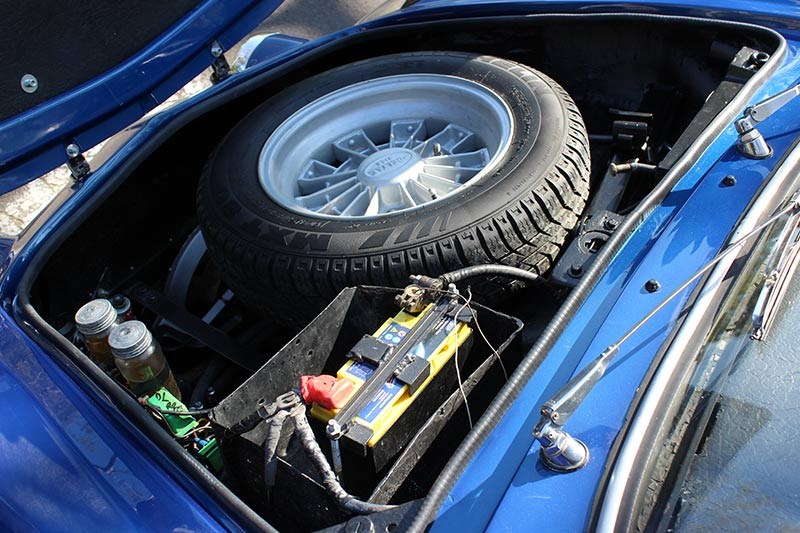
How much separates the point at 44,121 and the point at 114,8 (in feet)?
1.10

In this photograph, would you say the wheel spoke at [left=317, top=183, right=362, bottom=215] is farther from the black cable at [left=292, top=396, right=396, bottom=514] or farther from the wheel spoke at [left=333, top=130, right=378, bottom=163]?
the black cable at [left=292, top=396, right=396, bottom=514]

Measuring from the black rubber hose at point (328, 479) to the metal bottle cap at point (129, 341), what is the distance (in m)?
0.51

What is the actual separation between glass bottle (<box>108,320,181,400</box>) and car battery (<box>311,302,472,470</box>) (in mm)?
456

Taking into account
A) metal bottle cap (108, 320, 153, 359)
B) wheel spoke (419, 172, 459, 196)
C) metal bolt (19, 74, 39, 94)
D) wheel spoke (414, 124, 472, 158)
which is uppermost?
metal bolt (19, 74, 39, 94)

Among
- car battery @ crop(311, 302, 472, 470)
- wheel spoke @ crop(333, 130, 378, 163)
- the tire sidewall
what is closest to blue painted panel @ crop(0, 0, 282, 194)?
the tire sidewall

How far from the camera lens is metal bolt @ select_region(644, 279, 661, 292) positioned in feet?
3.96

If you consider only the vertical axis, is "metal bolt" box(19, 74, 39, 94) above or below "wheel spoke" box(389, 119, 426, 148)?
above

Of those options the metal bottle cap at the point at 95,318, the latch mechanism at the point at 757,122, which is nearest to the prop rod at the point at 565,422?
the latch mechanism at the point at 757,122

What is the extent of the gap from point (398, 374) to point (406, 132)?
3.62 ft

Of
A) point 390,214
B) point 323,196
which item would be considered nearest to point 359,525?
point 390,214

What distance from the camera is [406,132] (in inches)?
85.0

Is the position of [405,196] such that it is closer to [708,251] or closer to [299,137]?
[299,137]

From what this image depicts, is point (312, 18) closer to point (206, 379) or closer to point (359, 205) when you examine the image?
point (359, 205)

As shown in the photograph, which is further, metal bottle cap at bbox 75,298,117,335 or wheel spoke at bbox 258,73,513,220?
wheel spoke at bbox 258,73,513,220
